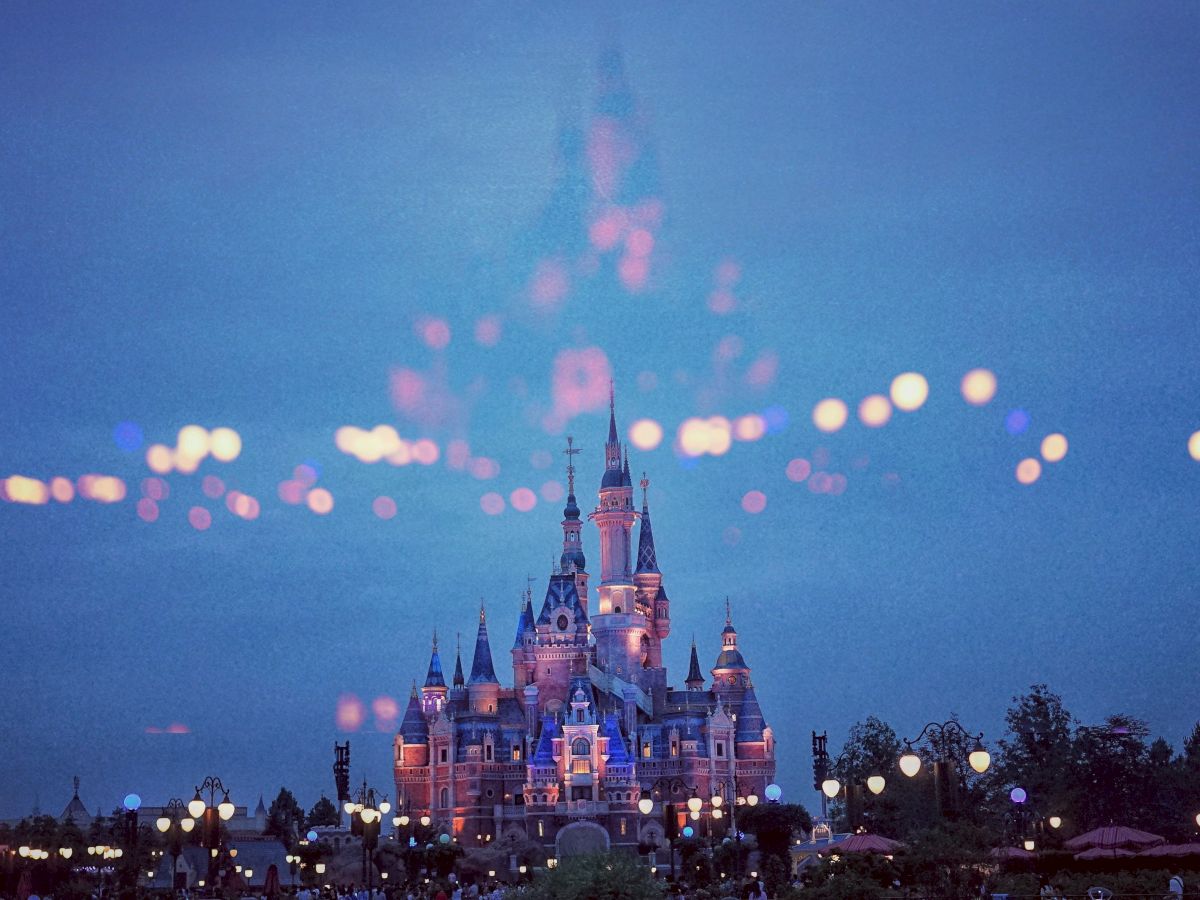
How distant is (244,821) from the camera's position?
498 feet

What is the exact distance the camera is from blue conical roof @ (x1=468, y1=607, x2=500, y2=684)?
397 ft

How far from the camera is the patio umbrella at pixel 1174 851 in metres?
43.6

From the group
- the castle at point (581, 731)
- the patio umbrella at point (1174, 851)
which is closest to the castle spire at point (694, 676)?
the castle at point (581, 731)

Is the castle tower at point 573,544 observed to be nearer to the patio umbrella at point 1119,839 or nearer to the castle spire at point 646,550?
the castle spire at point 646,550

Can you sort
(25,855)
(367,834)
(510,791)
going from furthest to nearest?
(510,791) → (25,855) → (367,834)

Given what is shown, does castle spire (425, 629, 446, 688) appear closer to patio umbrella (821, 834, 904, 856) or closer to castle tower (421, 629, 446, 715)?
castle tower (421, 629, 446, 715)

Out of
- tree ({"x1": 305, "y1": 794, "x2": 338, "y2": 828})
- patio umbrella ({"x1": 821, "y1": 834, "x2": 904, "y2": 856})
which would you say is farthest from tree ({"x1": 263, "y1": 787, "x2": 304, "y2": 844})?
patio umbrella ({"x1": 821, "y1": 834, "x2": 904, "y2": 856})

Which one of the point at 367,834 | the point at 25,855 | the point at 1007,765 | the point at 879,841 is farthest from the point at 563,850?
the point at 367,834

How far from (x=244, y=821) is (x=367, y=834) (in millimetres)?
121455

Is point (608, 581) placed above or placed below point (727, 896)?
above

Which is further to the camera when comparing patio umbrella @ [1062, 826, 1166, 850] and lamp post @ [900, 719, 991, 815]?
patio umbrella @ [1062, 826, 1166, 850]

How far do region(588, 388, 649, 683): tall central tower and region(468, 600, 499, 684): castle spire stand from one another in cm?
909

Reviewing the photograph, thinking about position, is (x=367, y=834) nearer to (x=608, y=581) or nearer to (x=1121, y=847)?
(x=1121, y=847)

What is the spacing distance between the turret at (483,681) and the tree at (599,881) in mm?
90900
